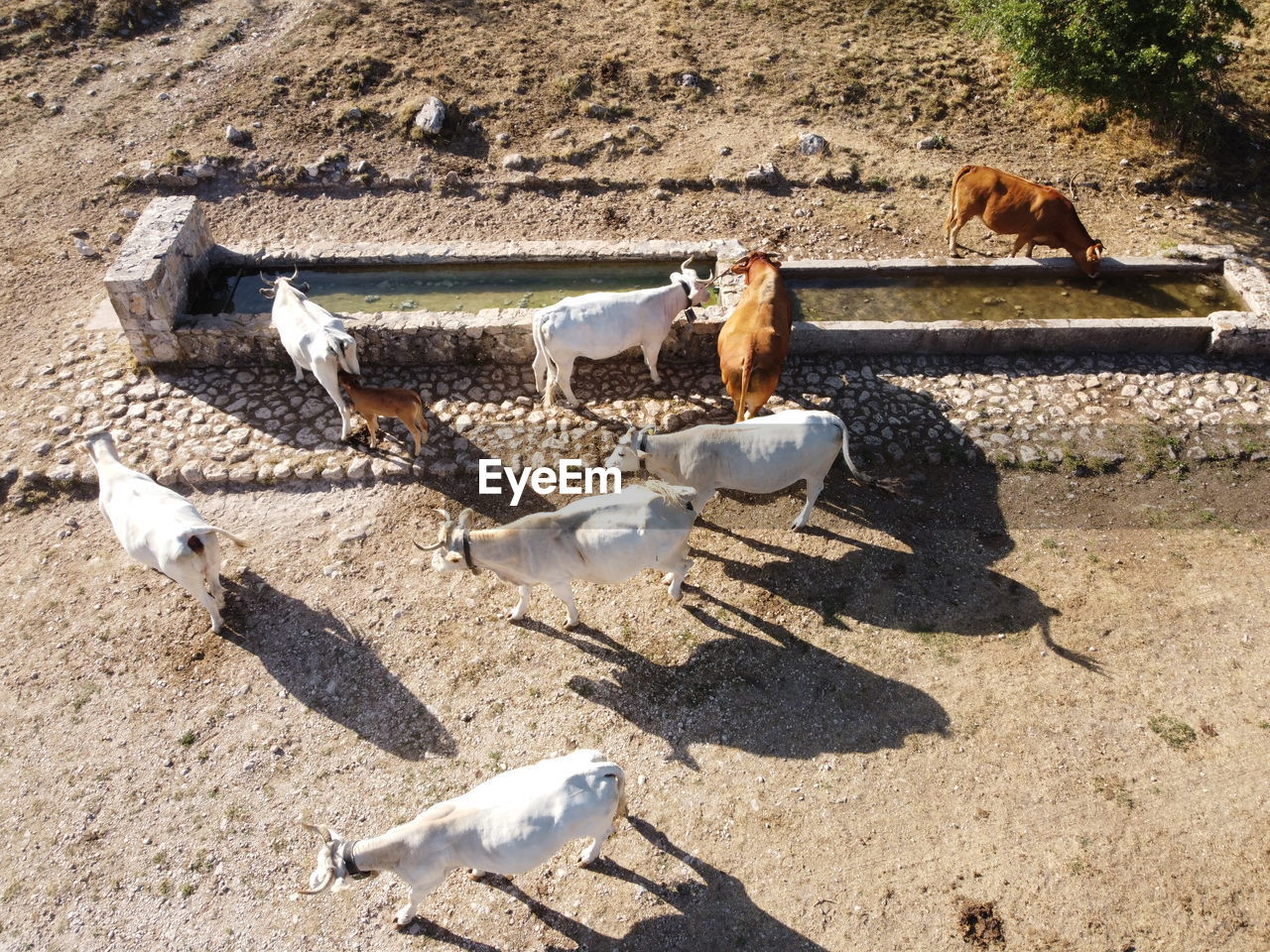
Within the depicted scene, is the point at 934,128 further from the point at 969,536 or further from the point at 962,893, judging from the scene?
the point at 962,893

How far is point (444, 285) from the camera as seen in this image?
11.4 meters

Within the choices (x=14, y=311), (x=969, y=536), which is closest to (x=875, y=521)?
(x=969, y=536)

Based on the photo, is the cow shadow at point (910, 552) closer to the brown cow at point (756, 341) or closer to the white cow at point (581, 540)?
the brown cow at point (756, 341)

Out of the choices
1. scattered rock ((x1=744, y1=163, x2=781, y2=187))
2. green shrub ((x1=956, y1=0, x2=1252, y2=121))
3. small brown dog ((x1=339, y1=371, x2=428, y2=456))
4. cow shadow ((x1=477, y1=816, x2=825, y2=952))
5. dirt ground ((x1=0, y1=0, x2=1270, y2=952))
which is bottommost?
cow shadow ((x1=477, y1=816, x2=825, y2=952))

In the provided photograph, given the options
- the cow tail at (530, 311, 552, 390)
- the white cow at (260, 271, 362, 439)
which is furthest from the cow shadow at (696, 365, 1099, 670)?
the white cow at (260, 271, 362, 439)

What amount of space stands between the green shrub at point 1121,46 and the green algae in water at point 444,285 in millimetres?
6639

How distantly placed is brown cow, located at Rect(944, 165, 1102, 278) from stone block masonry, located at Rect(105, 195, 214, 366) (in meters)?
10.1

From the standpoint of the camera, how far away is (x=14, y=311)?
37.4 feet

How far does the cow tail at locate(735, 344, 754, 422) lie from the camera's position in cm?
867

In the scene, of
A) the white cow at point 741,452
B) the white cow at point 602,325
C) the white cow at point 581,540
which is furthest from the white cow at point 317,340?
the white cow at point 741,452

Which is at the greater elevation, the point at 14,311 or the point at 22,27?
the point at 22,27

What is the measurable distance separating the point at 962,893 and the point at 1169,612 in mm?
3611

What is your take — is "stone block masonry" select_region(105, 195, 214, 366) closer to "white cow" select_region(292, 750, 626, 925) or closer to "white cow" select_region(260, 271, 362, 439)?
"white cow" select_region(260, 271, 362, 439)

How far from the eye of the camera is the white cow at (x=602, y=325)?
9266 millimetres
